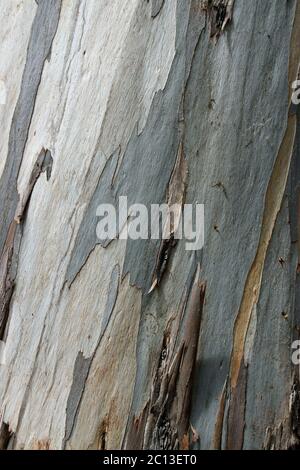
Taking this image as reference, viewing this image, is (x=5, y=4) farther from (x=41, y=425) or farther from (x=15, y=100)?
(x=41, y=425)

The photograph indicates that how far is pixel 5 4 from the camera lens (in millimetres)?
1424

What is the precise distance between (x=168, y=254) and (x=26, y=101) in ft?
1.46

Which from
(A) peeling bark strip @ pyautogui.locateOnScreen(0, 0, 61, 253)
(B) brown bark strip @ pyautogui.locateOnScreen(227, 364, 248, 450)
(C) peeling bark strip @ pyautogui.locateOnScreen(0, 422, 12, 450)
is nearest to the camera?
(B) brown bark strip @ pyautogui.locateOnScreen(227, 364, 248, 450)

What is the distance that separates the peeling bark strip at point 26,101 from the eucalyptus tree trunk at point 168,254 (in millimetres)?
96

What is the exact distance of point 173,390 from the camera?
1.01m

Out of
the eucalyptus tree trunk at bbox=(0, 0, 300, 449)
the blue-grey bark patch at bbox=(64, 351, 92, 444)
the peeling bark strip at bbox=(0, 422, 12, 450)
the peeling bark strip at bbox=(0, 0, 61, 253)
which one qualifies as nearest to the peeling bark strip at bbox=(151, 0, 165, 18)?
the eucalyptus tree trunk at bbox=(0, 0, 300, 449)

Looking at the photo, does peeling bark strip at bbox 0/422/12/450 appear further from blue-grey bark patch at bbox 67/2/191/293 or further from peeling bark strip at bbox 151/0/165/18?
peeling bark strip at bbox 151/0/165/18

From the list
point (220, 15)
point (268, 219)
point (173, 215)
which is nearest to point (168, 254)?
point (173, 215)

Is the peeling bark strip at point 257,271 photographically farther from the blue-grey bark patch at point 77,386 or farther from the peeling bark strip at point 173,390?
the blue-grey bark patch at point 77,386

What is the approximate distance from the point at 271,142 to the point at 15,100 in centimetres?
53

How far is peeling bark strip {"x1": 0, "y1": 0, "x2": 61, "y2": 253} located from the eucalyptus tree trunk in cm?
10

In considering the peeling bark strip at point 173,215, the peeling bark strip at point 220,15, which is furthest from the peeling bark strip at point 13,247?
the peeling bark strip at point 220,15

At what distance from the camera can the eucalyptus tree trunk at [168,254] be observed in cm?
101

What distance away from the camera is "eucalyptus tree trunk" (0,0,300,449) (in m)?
1.01
